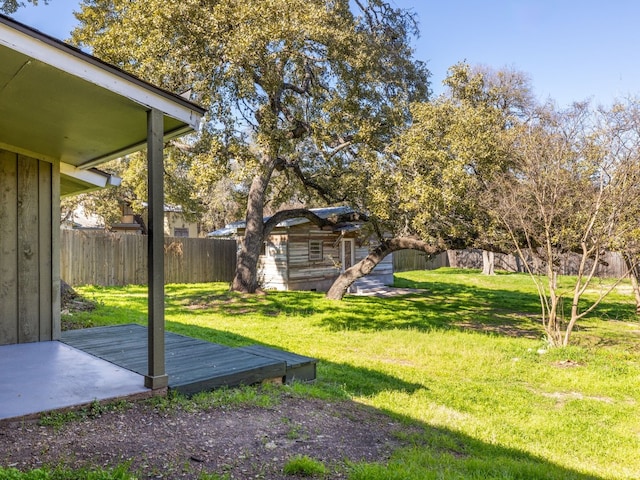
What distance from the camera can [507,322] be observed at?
11.2m

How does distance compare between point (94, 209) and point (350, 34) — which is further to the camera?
point (94, 209)

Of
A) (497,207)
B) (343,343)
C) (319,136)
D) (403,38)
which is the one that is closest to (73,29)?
(319,136)

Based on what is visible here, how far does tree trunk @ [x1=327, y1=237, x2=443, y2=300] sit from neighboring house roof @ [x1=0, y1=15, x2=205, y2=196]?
28.2ft

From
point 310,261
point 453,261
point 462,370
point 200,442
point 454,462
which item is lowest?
point 462,370

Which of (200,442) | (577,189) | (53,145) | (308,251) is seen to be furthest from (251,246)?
(200,442)

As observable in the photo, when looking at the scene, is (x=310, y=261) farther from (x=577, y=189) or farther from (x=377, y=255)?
(x=577, y=189)

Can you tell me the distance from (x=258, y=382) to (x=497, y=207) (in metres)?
6.14

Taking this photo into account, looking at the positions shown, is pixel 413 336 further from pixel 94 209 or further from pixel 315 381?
pixel 94 209

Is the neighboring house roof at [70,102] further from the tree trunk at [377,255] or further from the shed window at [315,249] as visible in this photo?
the shed window at [315,249]

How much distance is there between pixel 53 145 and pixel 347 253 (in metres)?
14.1

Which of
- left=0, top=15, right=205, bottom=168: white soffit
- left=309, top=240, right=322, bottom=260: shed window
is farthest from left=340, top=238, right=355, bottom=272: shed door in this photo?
left=0, top=15, right=205, bottom=168: white soffit

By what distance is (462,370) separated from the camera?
659cm

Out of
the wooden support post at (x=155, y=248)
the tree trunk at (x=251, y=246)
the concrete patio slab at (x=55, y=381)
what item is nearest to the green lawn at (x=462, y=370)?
the tree trunk at (x=251, y=246)

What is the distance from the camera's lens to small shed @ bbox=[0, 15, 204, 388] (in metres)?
3.21
